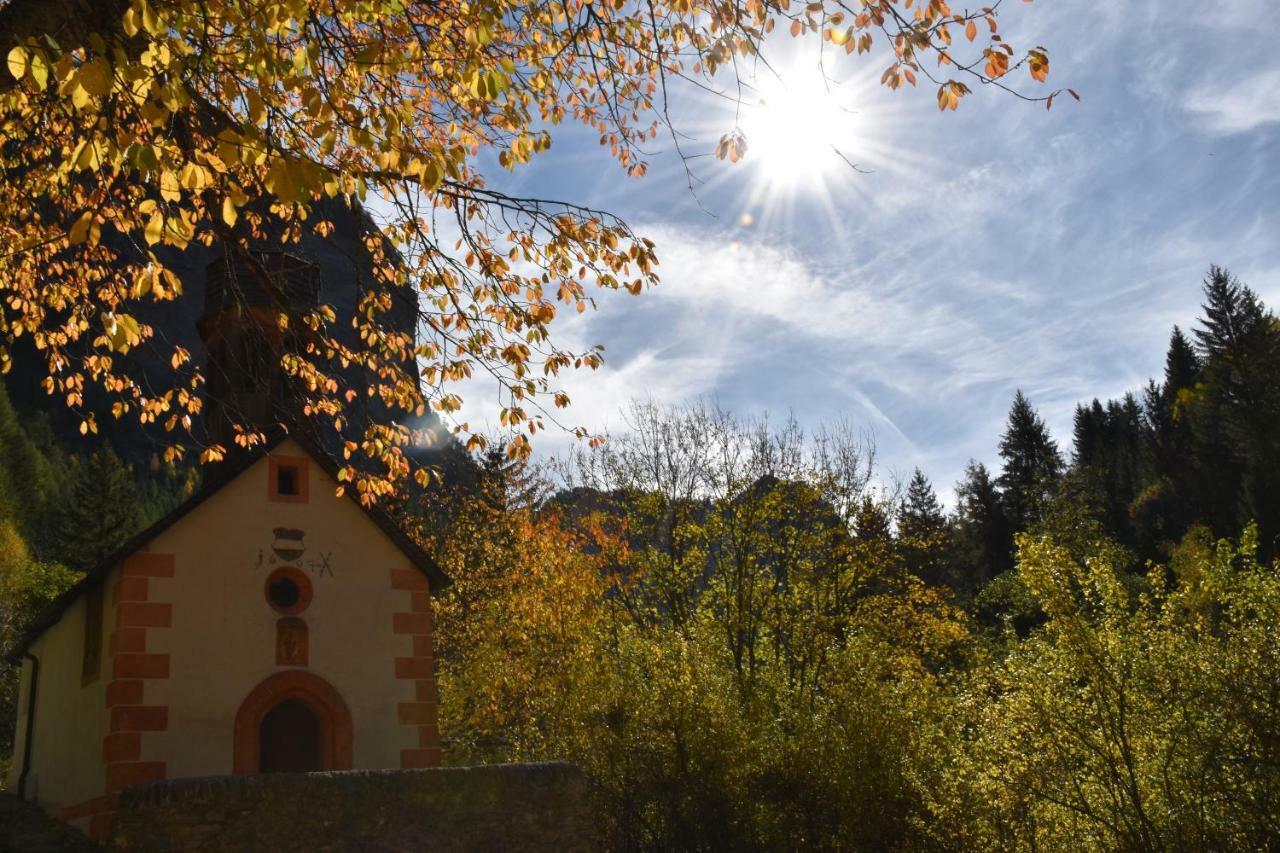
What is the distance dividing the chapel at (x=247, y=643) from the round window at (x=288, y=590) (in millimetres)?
19

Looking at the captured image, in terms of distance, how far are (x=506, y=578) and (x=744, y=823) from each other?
11583 millimetres

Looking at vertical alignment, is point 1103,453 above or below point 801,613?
above

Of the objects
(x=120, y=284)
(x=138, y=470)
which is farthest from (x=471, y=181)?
(x=138, y=470)

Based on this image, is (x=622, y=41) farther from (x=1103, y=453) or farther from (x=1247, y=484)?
(x=1103, y=453)

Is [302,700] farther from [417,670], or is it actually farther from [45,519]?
[45,519]

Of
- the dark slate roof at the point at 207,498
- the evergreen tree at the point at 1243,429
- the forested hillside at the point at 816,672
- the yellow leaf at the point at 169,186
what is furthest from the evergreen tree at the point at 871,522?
the evergreen tree at the point at 1243,429

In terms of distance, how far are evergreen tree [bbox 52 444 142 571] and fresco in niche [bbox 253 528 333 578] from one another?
123 ft

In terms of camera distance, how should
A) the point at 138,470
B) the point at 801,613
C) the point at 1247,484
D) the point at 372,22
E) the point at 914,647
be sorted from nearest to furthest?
the point at 372,22 < the point at 801,613 < the point at 914,647 < the point at 1247,484 < the point at 138,470

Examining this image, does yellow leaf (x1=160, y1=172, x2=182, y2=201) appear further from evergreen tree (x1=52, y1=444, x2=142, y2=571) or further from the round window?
evergreen tree (x1=52, y1=444, x2=142, y2=571)

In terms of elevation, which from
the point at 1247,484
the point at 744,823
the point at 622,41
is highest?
the point at 1247,484

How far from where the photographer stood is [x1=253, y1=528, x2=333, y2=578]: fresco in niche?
13.8m

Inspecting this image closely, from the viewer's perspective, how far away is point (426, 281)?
867cm

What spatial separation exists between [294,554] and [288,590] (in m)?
0.51

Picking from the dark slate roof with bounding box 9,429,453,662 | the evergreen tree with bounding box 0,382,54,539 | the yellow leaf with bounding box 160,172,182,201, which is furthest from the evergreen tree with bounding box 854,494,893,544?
the evergreen tree with bounding box 0,382,54,539
